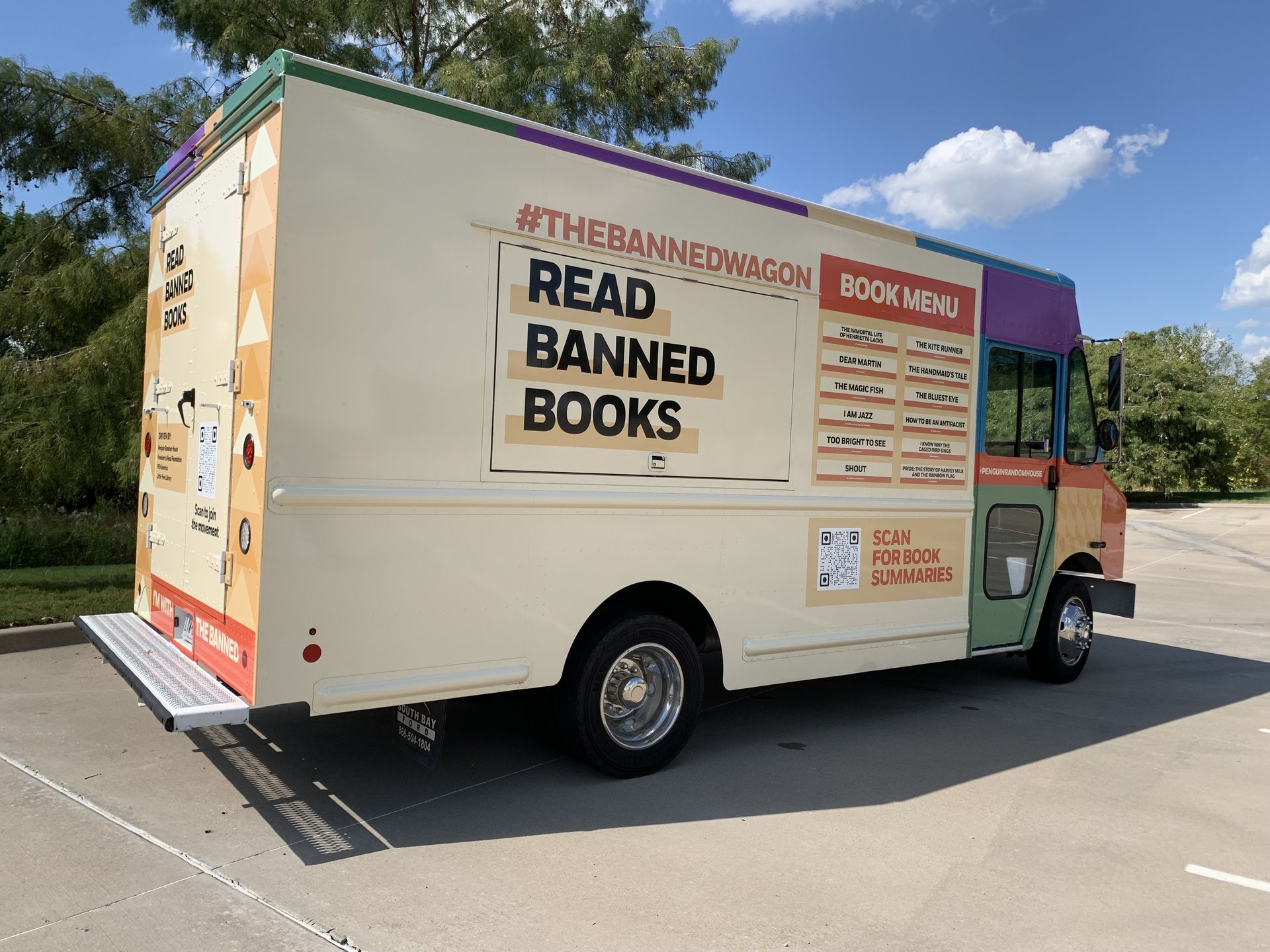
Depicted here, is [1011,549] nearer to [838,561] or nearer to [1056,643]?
[1056,643]

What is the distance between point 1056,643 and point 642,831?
472cm

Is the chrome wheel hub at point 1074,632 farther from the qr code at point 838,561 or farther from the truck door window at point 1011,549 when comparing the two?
the qr code at point 838,561

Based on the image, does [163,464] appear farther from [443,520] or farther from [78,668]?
[78,668]

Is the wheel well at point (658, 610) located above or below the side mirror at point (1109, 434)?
below

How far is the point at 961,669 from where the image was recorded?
8594 millimetres

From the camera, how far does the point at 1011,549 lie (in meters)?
7.22

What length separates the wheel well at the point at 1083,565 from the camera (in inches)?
312

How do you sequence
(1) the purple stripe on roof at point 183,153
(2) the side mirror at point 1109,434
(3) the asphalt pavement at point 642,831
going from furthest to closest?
(2) the side mirror at point 1109,434 < (1) the purple stripe on roof at point 183,153 < (3) the asphalt pavement at point 642,831

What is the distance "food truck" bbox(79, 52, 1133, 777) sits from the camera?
4047 millimetres

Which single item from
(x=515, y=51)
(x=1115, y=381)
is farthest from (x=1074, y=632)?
(x=515, y=51)

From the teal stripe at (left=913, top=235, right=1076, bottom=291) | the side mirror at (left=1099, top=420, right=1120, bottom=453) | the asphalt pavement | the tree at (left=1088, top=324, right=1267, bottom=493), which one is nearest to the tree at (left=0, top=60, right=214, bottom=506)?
the asphalt pavement

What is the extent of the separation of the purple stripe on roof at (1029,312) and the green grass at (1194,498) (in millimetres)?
37299

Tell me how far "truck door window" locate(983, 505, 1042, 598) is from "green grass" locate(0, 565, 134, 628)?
23.9ft

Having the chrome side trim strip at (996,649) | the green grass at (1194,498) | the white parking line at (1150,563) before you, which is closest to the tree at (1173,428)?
the green grass at (1194,498)
